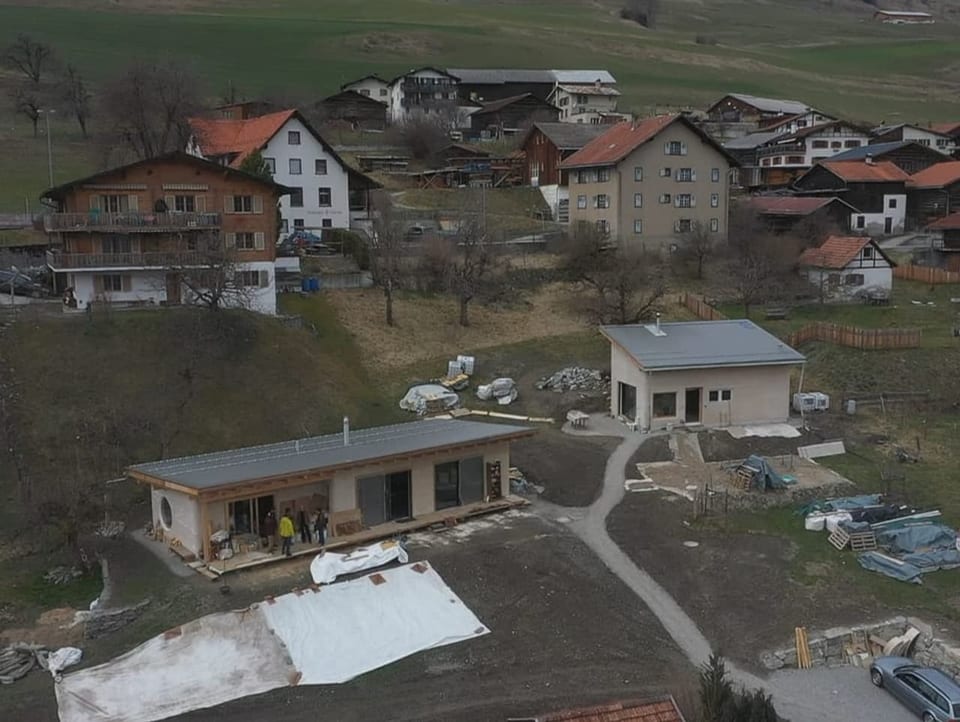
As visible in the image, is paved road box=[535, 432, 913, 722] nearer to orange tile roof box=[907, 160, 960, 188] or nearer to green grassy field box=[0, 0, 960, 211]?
orange tile roof box=[907, 160, 960, 188]

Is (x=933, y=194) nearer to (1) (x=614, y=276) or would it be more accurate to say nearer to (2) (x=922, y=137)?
(2) (x=922, y=137)

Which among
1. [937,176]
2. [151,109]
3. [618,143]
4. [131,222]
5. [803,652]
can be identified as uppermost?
[151,109]

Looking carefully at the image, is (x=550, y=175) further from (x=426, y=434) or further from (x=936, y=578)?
(x=936, y=578)

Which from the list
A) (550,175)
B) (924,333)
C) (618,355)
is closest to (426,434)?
(618,355)

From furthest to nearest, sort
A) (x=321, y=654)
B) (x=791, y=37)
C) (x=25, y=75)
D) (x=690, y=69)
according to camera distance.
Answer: (x=791, y=37)
(x=690, y=69)
(x=25, y=75)
(x=321, y=654)

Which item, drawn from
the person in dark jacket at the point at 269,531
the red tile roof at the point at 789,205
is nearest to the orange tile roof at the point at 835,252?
the red tile roof at the point at 789,205

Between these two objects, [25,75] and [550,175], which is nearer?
[550,175]

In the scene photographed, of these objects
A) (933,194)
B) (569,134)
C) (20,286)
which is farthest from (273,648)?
(933,194)

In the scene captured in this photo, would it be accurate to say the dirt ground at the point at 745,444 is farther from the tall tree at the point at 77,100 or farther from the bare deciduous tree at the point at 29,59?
the bare deciduous tree at the point at 29,59
